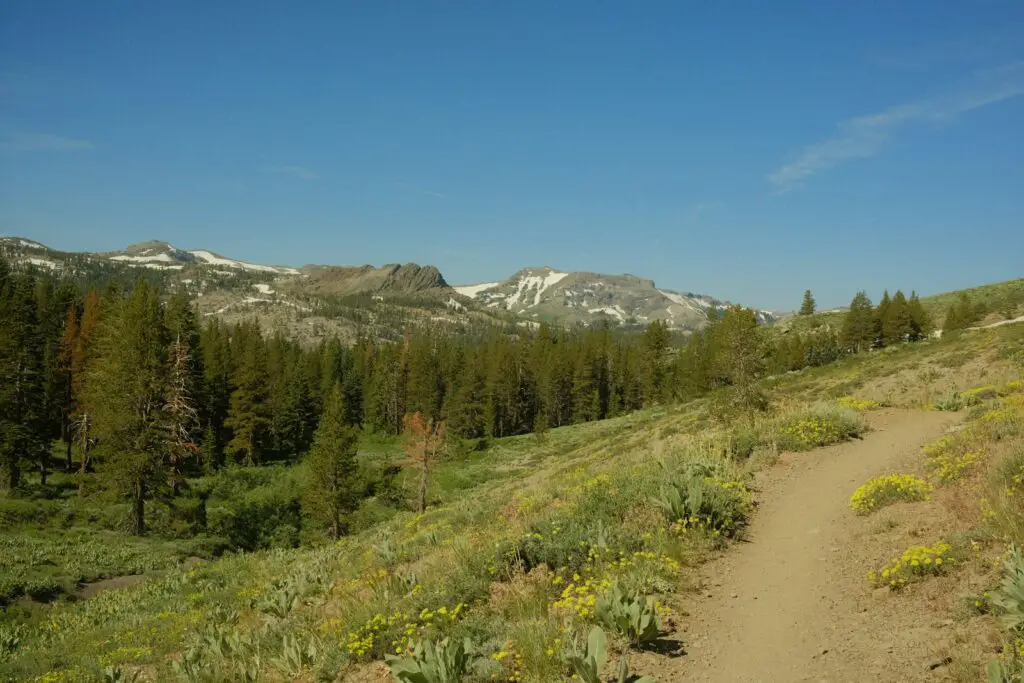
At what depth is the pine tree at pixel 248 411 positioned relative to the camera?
190ft

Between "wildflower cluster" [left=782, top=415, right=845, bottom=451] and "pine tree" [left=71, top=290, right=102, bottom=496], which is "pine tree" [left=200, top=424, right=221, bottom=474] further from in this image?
"wildflower cluster" [left=782, top=415, right=845, bottom=451]

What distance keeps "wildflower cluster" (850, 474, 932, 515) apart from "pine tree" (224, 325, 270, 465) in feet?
194

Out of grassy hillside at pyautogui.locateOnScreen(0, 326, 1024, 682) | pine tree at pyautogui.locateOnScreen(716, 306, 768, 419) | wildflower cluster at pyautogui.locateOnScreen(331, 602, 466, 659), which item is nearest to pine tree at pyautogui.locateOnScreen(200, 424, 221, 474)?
grassy hillside at pyautogui.locateOnScreen(0, 326, 1024, 682)

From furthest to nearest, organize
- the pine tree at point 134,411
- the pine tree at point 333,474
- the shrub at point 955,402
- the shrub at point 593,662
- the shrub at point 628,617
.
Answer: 1. the pine tree at point 333,474
2. the pine tree at point 134,411
3. the shrub at point 955,402
4. the shrub at point 628,617
5. the shrub at point 593,662

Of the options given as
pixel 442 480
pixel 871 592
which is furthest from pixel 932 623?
pixel 442 480

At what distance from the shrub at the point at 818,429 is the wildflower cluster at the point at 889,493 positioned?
4.13 m

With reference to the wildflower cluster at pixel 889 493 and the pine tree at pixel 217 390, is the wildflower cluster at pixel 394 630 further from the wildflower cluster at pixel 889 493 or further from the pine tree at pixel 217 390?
the pine tree at pixel 217 390

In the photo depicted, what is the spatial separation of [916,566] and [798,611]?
1442 millimetres

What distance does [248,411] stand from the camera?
194 feet

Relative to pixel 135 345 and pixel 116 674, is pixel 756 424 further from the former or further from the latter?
pixel 135 345

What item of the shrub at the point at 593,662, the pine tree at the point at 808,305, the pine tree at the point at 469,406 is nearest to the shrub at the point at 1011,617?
the shrub at the point at 593,662

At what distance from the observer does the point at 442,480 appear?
48625 mm

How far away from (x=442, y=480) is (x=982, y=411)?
4109 centimetres

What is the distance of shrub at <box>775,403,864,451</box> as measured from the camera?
43.3 ft
